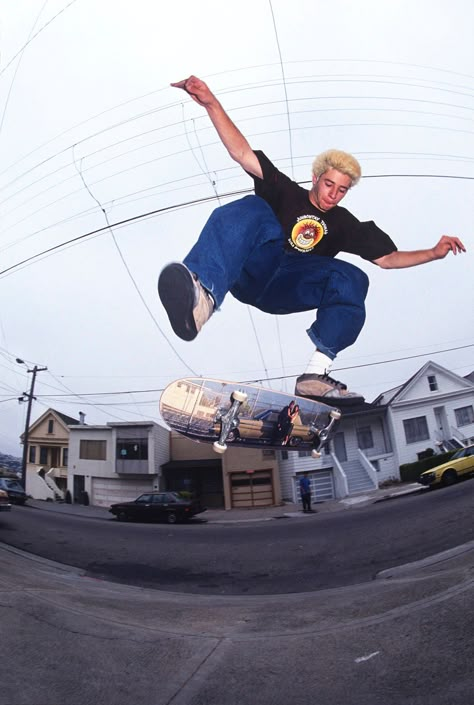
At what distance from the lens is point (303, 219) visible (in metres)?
2.97

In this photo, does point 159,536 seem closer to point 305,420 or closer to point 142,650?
point 142,650

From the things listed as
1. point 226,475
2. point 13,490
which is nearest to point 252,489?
point 226,475

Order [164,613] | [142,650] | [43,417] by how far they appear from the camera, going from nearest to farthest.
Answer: [142,650] < [164,613] < [43,417]

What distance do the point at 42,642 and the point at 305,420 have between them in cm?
210

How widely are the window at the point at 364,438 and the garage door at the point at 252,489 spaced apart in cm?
72

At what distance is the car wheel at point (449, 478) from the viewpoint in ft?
10.1

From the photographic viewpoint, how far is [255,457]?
3061 millimetres

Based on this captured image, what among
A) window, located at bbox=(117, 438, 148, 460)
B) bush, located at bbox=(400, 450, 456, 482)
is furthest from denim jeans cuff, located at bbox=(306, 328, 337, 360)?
window, located at bbox=(117, 438, 148, 460)

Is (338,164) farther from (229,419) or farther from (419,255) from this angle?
(229,419)

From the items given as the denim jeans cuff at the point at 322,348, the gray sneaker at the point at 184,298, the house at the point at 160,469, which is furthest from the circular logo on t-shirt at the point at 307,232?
the house at the point at 160,469

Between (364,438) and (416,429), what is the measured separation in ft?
1.40

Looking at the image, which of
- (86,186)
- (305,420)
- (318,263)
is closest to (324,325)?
(318,263)

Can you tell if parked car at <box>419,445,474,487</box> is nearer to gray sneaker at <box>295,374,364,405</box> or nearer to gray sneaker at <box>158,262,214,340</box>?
gray sneaker at <box>295,374,364,405</box>

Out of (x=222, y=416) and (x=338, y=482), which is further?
(x=338, y=482)
